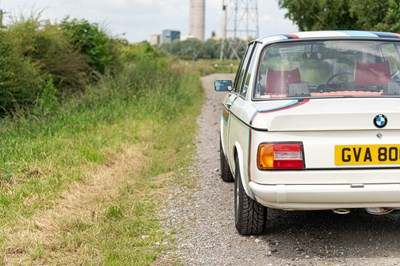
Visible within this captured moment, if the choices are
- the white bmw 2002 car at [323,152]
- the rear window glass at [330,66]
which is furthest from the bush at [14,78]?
the white bmw 2002 car at [323,152]

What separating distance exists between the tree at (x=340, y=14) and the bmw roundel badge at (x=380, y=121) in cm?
1509

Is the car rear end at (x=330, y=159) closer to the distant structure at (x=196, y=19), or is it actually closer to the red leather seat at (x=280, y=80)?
the red leather seat at (x=280, y=80)

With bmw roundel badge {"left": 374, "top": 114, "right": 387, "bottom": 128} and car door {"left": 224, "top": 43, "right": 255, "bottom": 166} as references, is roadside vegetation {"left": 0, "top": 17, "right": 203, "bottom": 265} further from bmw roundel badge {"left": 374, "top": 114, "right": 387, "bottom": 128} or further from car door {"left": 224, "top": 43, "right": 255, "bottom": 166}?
bmw roundel badge {"left": 374, "top": 114, "right": 387, "bottom": 128}

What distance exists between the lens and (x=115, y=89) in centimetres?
1733

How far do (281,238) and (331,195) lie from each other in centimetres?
102

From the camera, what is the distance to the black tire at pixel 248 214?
5227 mm

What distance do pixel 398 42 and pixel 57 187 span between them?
414 centimetres

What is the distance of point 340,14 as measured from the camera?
2636 centimetres

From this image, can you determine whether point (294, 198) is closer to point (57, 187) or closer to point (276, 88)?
point (276, 88)

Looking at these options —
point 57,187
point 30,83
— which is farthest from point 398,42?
point 30,83

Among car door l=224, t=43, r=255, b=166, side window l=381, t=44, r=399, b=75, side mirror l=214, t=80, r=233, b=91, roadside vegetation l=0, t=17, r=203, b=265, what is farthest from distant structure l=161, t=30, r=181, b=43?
side window l=381, t=44, r=399, b=75

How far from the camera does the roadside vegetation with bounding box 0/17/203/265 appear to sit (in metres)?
5.23

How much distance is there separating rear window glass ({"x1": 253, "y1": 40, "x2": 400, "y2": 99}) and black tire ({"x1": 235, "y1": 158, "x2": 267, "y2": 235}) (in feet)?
3.09

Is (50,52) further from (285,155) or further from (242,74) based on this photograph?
(285,155)
